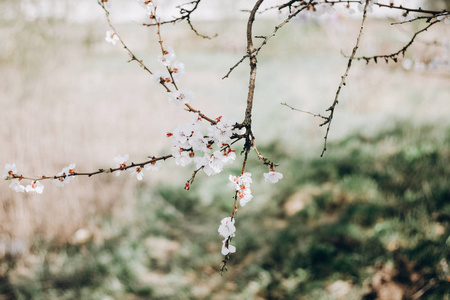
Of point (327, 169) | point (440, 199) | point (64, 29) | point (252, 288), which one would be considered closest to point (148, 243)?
point (252, 288)

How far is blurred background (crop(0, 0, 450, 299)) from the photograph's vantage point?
291 cm

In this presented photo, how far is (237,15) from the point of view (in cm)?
2184

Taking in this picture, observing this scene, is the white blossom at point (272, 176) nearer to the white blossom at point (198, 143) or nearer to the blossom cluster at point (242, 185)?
the blossom cluster at point (242, 185)

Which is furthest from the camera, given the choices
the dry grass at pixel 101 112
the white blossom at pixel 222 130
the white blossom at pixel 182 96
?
the dry grass at pixel 101 112

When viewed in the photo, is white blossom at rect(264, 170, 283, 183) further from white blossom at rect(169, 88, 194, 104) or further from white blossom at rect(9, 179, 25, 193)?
white blossom at rect(9, 179, 25, 193)

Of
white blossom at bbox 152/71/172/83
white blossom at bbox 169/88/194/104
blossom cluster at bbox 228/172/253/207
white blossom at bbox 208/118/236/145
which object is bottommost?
blossom cluster at bbox 228/172/253/207

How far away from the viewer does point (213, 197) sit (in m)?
4.70

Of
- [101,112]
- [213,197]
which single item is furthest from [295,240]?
[101,112]

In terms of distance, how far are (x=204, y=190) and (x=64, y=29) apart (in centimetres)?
444

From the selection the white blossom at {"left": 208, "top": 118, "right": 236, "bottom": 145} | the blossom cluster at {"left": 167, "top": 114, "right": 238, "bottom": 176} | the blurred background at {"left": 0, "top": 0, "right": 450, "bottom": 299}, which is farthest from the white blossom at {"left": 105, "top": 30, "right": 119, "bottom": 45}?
the white blossom at {"left": 208, "top": 118, "right": 236, "bottom": 145}

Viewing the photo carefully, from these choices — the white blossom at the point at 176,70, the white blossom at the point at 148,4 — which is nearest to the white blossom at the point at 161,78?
the white blossom at the point at 176,70

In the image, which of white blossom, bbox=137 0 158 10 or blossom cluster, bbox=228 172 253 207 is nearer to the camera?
blossom cluster, bbox=228 172 253 207

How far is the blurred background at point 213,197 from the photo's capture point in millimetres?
2908

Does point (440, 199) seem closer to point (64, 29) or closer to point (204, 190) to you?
point (204, 190)
